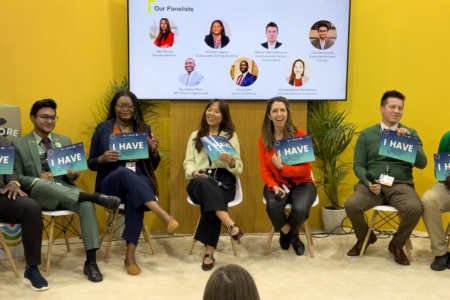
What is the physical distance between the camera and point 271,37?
4.41 m

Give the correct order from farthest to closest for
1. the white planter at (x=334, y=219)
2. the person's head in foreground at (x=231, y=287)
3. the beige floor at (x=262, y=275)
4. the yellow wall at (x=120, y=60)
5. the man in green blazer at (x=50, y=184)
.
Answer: the white planter at (x=334, y=219), the yellow wall at (x=120, y=60), the man in green blazer at (x=50, y=184), the beige floor at (x=262, y=275), the person's head in foreground at (x=231, y=287)

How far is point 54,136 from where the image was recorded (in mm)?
3797

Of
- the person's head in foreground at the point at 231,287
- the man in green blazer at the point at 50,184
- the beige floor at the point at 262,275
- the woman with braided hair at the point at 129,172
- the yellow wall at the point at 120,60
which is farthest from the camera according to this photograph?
the yellow wall at the point at 120,60

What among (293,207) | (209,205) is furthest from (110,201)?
(293,207)

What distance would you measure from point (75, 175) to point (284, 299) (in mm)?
1948

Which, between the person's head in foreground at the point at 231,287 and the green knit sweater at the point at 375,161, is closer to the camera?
the person's head in foreground at the point at 231,287

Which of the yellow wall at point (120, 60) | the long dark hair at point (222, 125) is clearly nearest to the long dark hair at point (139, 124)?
the long dark hair at point (222, 125)

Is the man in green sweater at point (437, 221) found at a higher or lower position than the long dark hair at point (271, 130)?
lower

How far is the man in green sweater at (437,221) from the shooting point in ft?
11.9

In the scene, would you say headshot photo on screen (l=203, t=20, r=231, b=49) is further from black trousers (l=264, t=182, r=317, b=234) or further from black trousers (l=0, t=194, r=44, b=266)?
black trousers (l=0, t=194, r=44, b=266)

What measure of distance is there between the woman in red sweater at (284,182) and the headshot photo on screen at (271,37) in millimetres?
696

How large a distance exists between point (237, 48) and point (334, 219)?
2026mm

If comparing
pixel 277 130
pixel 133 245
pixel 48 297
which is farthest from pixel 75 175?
pixel 277 130

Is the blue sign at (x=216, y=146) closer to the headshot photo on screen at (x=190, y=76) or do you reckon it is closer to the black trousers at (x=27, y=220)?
the headshot photo on screen at (x=190, y=76)
